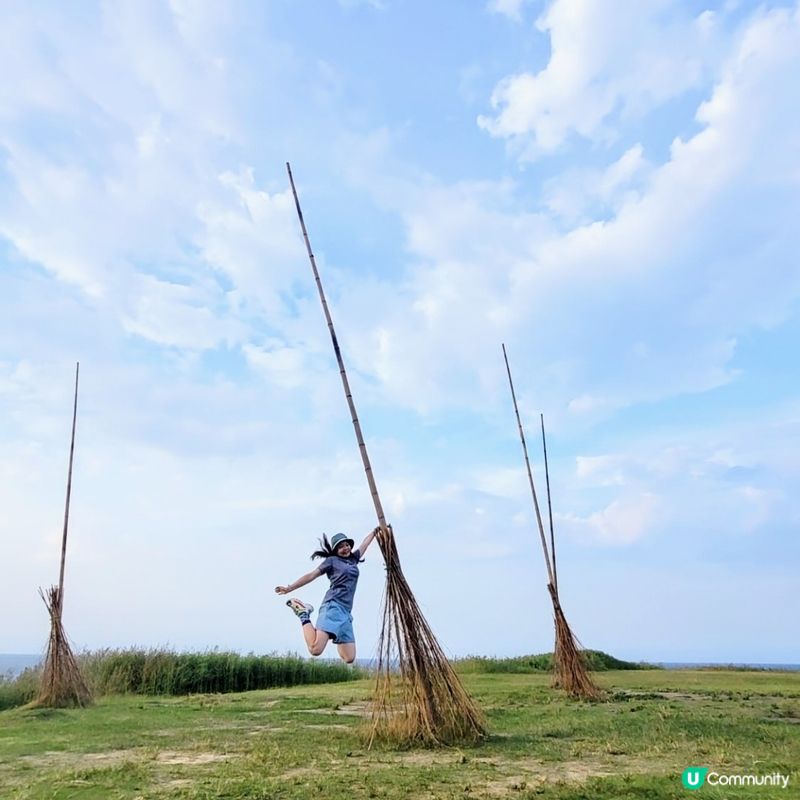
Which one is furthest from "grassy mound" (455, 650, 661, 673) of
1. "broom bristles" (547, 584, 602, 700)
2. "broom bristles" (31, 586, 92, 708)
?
"broom bristles" (31, 586, 92, 708)

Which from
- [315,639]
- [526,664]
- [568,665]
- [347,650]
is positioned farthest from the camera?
[526,664]

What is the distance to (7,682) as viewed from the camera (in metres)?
12.8

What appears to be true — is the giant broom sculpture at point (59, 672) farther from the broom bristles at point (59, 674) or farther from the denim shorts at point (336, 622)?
the denim shorts at point (336, 622)

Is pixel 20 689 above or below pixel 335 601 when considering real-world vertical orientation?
below

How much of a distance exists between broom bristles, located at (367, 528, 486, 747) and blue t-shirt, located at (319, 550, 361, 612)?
0.69m

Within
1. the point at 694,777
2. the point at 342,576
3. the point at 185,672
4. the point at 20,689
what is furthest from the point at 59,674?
the point at 694,777

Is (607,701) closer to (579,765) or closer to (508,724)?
(508,724)

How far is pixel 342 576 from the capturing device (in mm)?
6922

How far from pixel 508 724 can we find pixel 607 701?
9.08ft

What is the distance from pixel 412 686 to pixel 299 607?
55.5 inches

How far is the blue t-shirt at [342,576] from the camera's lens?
6.92 m

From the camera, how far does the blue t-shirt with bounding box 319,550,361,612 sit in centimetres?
692

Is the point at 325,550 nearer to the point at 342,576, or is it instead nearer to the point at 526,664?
the point at 342,576

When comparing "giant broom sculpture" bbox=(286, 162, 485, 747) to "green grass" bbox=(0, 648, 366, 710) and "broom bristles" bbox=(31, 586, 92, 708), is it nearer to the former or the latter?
"broom bristles" bbox=(31, 586, 92, 708)
